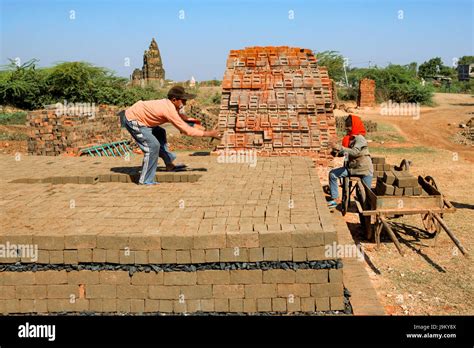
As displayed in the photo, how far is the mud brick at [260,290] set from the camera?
4336 millimetres

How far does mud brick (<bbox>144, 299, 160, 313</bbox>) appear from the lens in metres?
4.38

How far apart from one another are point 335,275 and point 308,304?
0.38 meters

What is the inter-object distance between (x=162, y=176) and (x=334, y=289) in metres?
3.49

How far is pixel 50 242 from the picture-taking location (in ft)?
14.2

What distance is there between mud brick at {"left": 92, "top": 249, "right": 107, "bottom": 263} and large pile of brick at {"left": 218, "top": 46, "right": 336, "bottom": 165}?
751cm

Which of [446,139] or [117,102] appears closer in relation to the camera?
[446,139]

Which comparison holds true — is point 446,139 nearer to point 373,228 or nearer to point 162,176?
point 373,228

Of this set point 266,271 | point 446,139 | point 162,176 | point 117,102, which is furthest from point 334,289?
point 117,102

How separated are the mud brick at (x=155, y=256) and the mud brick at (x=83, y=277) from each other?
1.85ft

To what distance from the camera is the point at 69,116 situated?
13383 millimetres

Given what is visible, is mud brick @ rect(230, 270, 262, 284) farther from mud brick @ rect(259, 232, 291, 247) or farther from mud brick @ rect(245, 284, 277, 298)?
mud brick @ rect(259, 232, 291, 247)

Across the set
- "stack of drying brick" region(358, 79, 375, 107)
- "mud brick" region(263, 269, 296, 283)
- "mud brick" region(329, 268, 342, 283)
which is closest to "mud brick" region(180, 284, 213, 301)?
"mud brick" region(263, 269, 296, 283)

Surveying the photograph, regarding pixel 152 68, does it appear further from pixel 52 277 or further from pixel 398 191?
pixel 52 277
